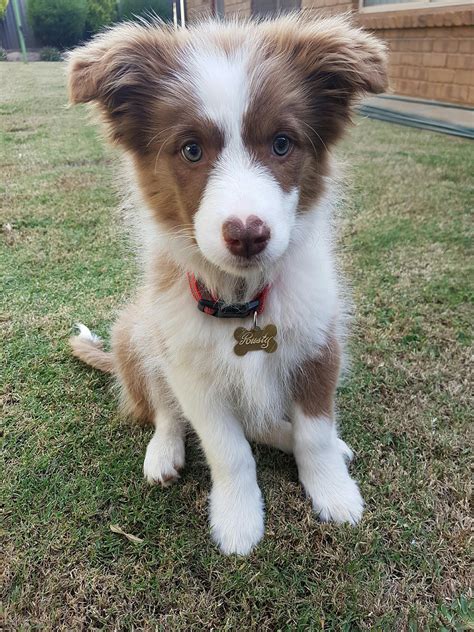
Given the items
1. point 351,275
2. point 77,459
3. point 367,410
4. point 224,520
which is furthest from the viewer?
point 351,275

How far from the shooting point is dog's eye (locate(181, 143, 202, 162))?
165 centimetres

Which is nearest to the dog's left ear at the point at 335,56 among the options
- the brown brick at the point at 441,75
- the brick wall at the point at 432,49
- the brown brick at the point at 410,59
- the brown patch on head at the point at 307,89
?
the brown patch on head at the point at 307,89

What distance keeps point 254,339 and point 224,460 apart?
0.47 metres

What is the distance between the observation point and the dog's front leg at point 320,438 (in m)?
2.04

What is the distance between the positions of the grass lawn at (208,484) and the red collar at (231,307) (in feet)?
2.39

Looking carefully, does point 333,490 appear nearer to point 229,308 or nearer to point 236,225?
point 229,308

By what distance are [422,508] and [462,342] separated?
115cm

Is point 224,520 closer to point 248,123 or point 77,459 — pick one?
point 77,459

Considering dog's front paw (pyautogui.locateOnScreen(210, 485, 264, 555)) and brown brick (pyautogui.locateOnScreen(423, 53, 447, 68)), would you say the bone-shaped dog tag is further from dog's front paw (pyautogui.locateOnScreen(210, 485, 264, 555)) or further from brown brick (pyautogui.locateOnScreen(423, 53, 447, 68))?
brown brick (pyautogui.locateOnScreen(423, 53, 447, 68))

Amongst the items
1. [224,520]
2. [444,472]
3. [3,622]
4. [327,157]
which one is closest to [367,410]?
[444,472]

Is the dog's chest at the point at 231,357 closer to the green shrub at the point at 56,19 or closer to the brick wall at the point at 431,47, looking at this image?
the green shrub at the point at 56,19

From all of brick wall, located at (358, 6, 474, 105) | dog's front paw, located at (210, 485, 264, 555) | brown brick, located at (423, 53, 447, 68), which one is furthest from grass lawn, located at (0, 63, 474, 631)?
brown brick, located at (423, 53, 447, 68)

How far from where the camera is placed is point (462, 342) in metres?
2.88

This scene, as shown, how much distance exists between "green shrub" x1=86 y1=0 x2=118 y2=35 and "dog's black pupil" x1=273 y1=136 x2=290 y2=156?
6.35ft
